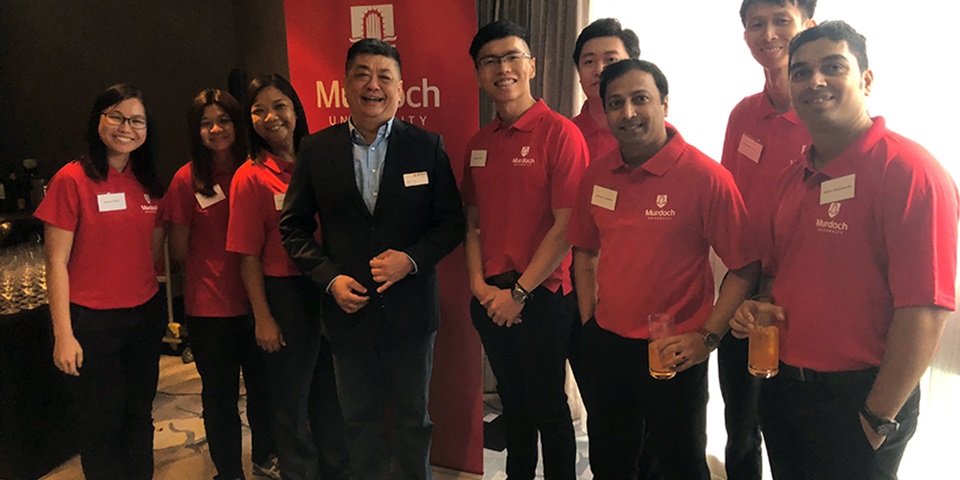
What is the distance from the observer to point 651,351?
160 cm

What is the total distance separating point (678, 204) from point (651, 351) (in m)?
0.41

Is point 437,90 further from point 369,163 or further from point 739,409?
point 739,409

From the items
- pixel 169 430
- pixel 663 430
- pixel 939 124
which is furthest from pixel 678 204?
pixel 169 430

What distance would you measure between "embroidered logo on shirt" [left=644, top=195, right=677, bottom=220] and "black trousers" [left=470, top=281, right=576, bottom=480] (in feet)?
1.78

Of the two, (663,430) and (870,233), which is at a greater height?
(870,233)

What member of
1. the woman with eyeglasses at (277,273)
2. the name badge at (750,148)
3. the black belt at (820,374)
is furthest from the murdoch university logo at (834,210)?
the woman with eyeglasses at (277,273)

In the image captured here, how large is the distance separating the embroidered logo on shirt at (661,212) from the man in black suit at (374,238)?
723 millimetres

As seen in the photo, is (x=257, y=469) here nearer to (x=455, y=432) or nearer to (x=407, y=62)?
(x=455, y=432)

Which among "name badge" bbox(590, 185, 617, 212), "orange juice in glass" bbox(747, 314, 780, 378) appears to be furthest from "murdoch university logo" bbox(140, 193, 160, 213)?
"orange juice in glass" bbox(747, 314, 780, 378)

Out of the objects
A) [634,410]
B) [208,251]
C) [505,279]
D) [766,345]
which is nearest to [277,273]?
[208,251]

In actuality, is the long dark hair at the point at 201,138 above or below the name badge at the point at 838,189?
above

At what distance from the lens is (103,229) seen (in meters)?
2.12

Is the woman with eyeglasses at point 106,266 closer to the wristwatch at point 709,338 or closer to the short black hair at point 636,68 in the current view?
the short black hair at point 636,68

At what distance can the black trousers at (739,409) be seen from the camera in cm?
195
